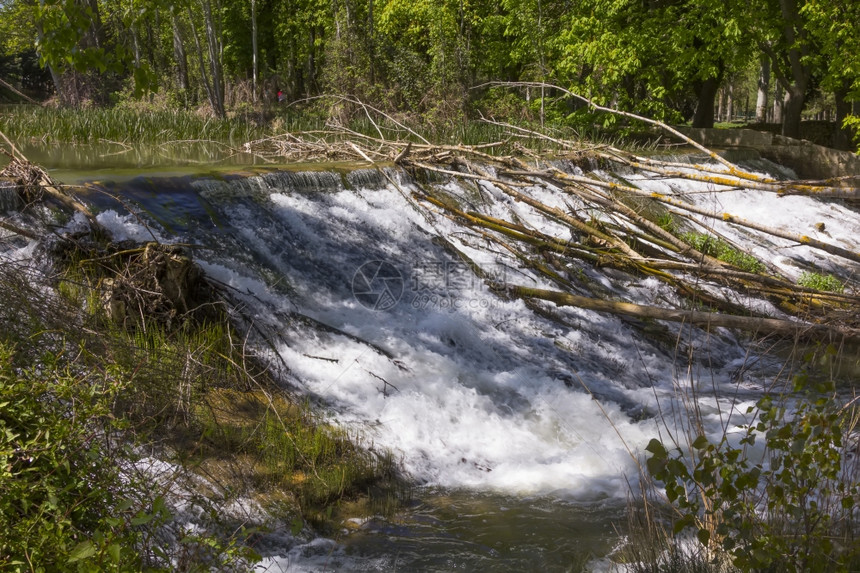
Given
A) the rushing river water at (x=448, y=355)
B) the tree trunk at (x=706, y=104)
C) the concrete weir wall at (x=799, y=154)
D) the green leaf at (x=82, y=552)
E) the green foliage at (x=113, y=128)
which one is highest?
the tree trunk at (x=706, y=104)

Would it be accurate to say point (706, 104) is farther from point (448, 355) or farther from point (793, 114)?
point (448, 355)

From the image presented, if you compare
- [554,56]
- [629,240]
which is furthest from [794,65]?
[629,240]

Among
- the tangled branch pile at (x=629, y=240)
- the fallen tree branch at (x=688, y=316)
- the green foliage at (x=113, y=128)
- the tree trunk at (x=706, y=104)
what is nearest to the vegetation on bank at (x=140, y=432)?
the fallen tree branch at (x=688, y=316)

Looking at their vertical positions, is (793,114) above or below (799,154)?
above

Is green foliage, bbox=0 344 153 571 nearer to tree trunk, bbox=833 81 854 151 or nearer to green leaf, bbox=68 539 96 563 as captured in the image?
green leaf, bbox=68 539 96 563

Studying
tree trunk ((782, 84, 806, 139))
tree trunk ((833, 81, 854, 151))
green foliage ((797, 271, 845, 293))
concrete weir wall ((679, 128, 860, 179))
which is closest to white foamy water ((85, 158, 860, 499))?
green foliage ((797, 271, 845, 293))

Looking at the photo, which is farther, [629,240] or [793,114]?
[793,114]

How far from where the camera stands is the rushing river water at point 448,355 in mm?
4422

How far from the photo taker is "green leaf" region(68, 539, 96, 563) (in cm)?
218

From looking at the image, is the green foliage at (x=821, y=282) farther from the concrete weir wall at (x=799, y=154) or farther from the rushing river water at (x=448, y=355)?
the concrete weir wall at (x=799, y=154)

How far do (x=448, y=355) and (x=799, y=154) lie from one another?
13.7m

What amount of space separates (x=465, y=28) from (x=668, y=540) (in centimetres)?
2114

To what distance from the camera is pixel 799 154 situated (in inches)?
661

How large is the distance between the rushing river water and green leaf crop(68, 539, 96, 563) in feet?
5.68
